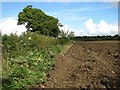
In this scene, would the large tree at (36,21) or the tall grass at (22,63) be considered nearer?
the tall grass at (22,63)

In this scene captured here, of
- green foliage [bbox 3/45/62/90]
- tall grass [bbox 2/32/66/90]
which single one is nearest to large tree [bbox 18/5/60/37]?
tall grass [bbox 2/32/66/90]

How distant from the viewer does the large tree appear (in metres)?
38.4

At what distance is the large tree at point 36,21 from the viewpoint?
3838 cm

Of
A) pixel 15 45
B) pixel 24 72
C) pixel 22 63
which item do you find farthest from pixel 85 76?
pixel 15 45

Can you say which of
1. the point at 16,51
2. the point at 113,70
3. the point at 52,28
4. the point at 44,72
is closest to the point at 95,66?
the point at 113,70

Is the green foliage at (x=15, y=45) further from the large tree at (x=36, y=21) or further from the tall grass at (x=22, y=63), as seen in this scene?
the large tree at (x=36, y=21)

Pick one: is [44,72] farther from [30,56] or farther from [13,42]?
[13,42]

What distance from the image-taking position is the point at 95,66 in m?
11.1

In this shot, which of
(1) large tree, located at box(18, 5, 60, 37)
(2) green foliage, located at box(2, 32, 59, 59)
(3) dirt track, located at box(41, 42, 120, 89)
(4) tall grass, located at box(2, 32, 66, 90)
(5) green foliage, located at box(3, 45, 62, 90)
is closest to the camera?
(5) green foliage, located at box(3, 45, 62, 90)

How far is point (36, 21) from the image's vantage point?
3962 centimetres

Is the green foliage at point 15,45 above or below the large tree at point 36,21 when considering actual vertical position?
below

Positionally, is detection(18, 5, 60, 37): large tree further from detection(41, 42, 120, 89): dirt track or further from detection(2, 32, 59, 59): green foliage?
detection(41, 42, 120, 89): dirt track

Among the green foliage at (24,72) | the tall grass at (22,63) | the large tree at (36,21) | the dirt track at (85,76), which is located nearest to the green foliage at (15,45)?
the tall grass at (22,63)

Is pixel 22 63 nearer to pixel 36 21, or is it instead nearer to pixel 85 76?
pixel 85 76
